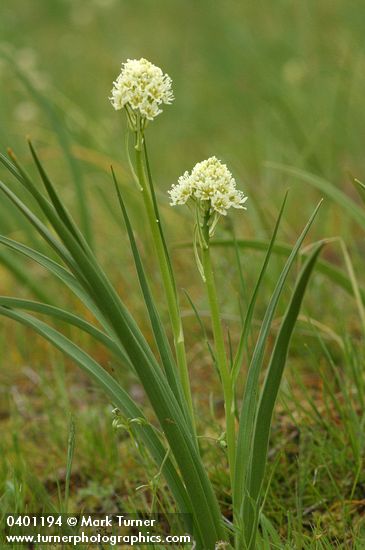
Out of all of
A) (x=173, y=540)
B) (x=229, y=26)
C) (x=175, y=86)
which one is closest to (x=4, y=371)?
(x=173, y=540)

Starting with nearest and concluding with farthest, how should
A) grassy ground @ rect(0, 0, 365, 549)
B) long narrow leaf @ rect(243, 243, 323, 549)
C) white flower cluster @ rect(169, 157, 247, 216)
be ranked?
long narrow leaf @ rect(243, 243, 323, 549)
white flower cluster @ rect(169, 157, 247, 216)
grassy ground @ rect(0, 0, 365, 549)

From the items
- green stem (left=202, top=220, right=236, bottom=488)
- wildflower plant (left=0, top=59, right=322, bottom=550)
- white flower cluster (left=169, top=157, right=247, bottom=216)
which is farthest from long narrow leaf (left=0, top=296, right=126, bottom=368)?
white flower cluster (left=169, top=157, right=247, bottom=216)

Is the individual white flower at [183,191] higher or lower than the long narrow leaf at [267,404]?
higher

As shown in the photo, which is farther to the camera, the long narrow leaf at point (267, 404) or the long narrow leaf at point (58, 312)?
the long narrow leaf at point (58, 312)

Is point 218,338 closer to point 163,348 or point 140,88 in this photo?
point 163,348

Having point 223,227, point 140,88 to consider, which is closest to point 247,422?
point 140,88

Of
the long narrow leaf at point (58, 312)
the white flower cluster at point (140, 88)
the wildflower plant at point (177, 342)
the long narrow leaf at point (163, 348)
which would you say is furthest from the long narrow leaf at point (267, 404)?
the white flower cluster at point (140, 88)

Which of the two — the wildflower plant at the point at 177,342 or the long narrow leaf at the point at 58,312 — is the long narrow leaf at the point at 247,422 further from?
the long narrow leaf at the point at 58,312

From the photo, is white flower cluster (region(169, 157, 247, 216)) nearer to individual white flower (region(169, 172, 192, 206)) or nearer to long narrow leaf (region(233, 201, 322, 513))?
individual white flower (region(169, 172, 192, 206))
